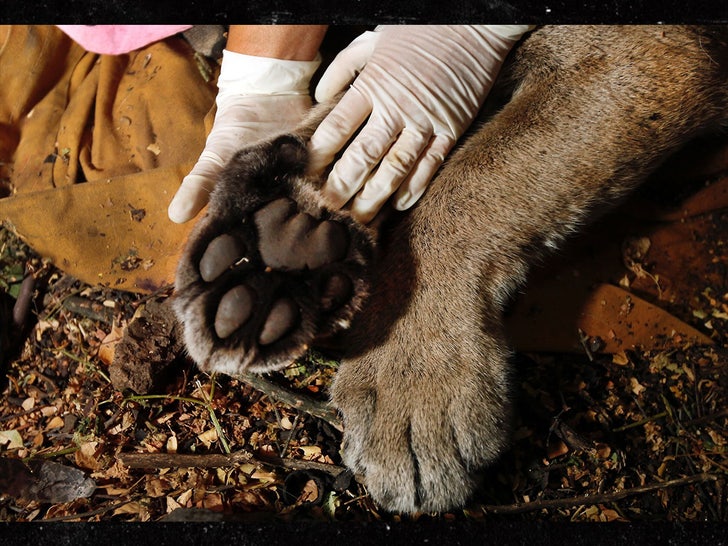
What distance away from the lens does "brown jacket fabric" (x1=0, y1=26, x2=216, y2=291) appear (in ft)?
3.61

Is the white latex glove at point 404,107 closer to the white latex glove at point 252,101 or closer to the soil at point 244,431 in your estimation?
the white latex glove at point 252,101

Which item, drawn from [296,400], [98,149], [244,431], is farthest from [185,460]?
[98,149]

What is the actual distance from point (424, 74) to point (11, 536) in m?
1.23

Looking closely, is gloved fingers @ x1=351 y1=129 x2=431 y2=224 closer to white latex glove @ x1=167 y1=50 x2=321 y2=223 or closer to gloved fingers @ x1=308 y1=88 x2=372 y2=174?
gloved fingers @ x1=308 y1=88 x2=372 y2=174

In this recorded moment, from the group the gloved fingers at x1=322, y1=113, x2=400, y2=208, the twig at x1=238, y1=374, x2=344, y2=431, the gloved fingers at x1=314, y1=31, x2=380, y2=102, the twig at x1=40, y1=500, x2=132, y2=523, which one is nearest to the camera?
the twig at x1=40, y1=500, x2=132, y2=523

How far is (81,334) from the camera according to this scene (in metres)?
1.09

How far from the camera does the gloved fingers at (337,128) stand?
124 cm

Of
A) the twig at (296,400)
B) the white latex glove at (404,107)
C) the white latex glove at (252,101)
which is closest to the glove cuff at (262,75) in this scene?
the white latex glove at (252,101)

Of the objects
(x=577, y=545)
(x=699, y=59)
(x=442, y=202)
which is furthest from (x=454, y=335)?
(x=699, y=59)

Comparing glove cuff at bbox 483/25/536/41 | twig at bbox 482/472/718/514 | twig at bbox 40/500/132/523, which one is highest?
glove cuff at bbox 483/25/536/41

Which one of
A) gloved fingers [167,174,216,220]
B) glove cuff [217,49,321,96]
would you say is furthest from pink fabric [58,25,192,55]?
gloved fingers [167,174,216,220]

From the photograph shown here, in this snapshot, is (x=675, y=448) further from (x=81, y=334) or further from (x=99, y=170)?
(x=99, y=170)

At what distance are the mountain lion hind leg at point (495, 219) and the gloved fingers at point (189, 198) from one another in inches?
15.7

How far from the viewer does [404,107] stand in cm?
126
